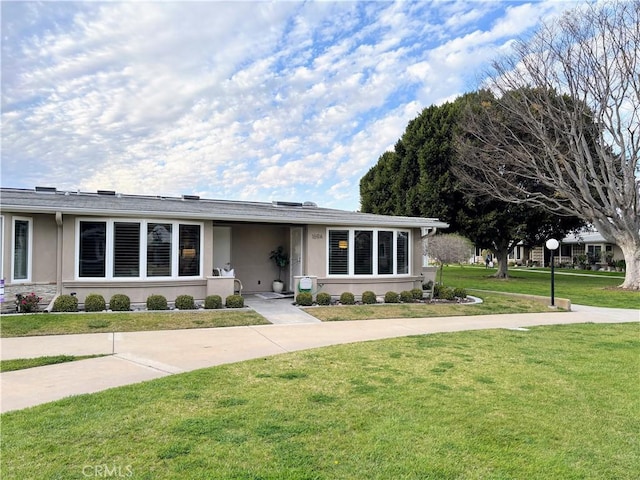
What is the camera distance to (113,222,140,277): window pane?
1157cm

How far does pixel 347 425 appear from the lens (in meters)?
4.04

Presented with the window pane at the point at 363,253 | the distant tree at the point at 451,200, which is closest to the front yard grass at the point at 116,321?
Answer: the window pane at the point at 363,253

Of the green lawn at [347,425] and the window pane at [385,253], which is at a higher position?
the window pane at [385,253]

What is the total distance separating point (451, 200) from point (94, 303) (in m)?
21.4

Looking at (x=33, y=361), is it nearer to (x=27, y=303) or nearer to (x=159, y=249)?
(x=27, y=303)

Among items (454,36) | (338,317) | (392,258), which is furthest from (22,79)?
(454,36)

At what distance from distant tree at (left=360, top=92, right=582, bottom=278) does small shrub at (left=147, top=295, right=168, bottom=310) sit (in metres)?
18.6

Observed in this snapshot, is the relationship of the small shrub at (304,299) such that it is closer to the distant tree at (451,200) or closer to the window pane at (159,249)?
the window pane at (159,249)

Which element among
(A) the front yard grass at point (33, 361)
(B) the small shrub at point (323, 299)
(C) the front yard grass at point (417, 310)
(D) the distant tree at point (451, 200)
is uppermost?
(D) the distant tree at point (451, 200)

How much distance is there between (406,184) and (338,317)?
1934cm

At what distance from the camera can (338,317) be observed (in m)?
11.2

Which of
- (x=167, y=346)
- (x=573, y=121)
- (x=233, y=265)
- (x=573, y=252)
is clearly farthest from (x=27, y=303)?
(x=573, y=252)

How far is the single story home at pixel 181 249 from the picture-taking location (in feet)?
36.1

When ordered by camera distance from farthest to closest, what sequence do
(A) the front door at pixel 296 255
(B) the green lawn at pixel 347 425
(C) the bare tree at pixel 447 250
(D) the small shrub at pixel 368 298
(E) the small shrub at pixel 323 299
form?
1. (C) the bare tree at pixel 447 250
2. (A) the front door at pixel 296 255
3. (D) the small shrub at pixel 368 298
4. (E) the small shrub at pixel 323 299
5. (B) the green lawn at pixel 347 425
